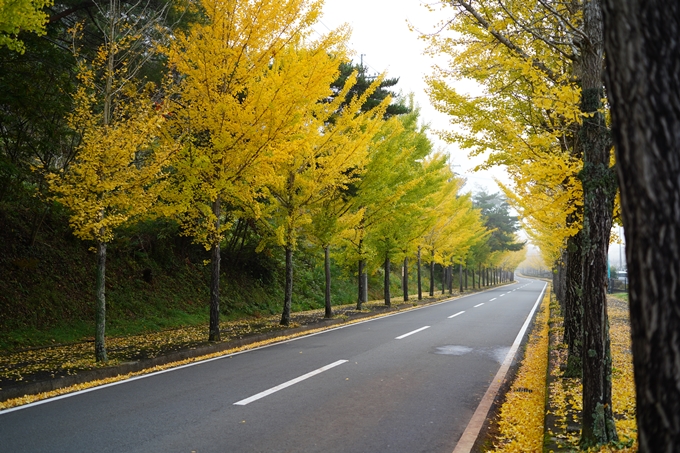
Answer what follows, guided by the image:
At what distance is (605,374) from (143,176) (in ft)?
26.2

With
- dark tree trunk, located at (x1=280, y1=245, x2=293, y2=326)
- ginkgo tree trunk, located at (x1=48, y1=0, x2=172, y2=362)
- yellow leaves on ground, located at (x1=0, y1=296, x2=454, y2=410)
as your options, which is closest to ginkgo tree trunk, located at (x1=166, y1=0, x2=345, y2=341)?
yellow leaves on ground, located at (x1=0, y1=296, x2=454, y2=410)

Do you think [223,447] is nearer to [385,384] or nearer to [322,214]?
[385,384]

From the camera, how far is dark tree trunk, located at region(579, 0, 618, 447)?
178 inches

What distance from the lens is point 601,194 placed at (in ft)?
15.2

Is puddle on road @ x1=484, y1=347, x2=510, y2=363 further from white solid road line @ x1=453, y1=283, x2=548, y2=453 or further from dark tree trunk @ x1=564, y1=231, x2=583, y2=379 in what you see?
dark tree trunk @ x1=564, y1=231, x2=583, y2=379

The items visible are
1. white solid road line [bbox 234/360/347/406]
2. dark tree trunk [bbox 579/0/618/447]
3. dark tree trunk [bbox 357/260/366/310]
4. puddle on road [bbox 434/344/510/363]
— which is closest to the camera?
dark tree trunk [bbox 579/0/618/447]

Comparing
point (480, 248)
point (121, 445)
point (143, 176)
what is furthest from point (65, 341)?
point (480, 248)

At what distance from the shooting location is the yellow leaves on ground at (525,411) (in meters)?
4.91

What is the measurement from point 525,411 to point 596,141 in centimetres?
343

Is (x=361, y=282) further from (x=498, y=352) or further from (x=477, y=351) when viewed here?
(x=498, y=352)

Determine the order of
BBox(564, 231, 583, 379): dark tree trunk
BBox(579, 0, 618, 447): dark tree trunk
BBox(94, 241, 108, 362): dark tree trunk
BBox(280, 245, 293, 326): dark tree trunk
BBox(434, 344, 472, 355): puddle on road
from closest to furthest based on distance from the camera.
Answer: BBox(579, 0, 618, 447): dark tree trunk < BBox(564, 231, 583, 379): dark tree trunk < BBox(94, 241, 108, 362): dark tree trunk < BBox(434, 344, 472, 355): puddle on road < BBox(280, 245, 293, 326): dark tree trunk

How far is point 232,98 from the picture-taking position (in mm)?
10523

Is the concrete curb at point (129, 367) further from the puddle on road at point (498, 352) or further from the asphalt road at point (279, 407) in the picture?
the puddle on road at point (498, 352)

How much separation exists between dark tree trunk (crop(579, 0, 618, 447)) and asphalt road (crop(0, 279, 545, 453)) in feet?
4.65
